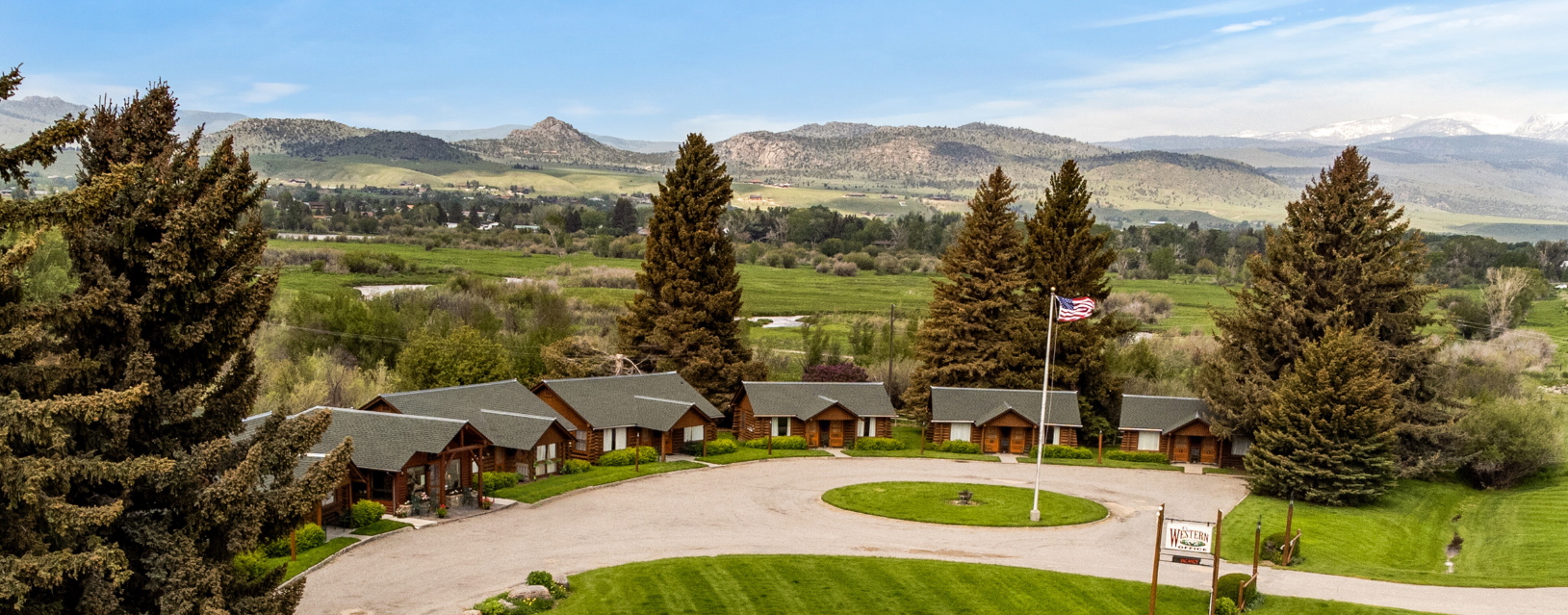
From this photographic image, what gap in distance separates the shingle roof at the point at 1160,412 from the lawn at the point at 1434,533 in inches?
367

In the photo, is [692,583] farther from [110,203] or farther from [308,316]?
[308,316]

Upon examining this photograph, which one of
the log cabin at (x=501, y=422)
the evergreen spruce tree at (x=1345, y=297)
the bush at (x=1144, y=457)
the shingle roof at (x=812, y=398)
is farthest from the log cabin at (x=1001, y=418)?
the log cabin at (x=501, y=422)

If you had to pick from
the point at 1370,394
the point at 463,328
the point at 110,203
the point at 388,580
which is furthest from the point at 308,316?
the point at 1370,394

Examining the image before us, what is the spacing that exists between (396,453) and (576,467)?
34.6ft

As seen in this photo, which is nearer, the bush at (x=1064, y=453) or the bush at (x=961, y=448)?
the bush at (x=1064, y=453)

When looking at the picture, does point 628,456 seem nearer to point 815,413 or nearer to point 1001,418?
point 815,413

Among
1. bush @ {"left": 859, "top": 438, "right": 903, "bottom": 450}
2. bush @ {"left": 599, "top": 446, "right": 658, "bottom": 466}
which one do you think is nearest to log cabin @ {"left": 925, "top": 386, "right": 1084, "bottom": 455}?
bush @ {"left": 859, "top": 438, "right": 903, "bottom": 450}

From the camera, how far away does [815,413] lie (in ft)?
172

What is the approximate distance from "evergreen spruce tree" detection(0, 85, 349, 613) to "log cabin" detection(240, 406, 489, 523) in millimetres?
17193

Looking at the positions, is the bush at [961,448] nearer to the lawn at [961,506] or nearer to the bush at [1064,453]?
the bush at [1064,453]

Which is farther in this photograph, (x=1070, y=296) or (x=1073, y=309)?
(x=1070, y=296)

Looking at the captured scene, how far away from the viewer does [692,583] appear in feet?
91.8

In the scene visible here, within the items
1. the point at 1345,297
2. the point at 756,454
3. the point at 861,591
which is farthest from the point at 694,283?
the point at 1345,297

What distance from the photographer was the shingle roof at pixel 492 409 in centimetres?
4047
